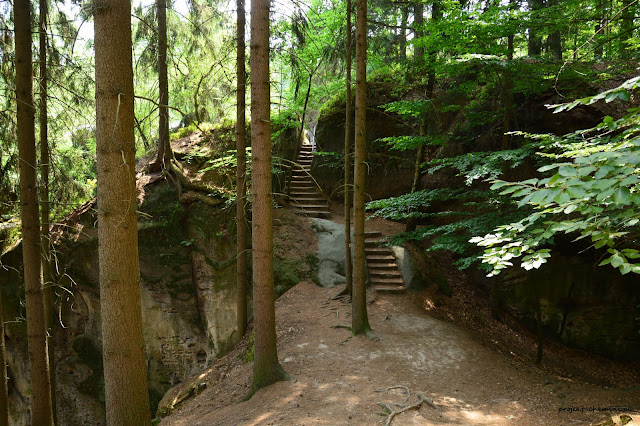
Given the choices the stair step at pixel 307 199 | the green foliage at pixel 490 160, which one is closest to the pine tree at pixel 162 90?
the stair step at pixel 307 199

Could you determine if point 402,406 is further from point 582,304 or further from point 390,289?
point 582,304

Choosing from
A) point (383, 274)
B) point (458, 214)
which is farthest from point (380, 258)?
point (458, 214)

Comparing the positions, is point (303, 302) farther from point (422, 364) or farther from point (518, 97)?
point (518, 97)

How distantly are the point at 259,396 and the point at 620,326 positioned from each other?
34.4 feet

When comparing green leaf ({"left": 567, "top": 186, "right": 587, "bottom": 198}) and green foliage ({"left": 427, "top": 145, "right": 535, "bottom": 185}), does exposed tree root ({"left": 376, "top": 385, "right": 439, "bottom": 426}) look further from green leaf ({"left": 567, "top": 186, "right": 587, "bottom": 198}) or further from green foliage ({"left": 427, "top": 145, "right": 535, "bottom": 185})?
green leaf ({"left": 567, "top": 186, "right": 587, "bottom": 198})

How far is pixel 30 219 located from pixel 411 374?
7283 millimetres

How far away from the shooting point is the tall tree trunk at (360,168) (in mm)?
8258

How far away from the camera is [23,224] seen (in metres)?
7.19

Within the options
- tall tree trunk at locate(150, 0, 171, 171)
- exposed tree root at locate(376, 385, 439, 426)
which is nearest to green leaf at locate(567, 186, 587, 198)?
exposed tree root at locate(376, 385, 439, 426)

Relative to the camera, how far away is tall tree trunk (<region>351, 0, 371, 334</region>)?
27.1 feet

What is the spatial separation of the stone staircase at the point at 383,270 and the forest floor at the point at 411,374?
486mm

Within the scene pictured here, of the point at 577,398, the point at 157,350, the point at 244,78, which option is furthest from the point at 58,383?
the point at 577,398

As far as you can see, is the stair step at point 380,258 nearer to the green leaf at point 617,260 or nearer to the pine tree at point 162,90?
the pine tree at point 162,90

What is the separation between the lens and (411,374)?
292 inches
